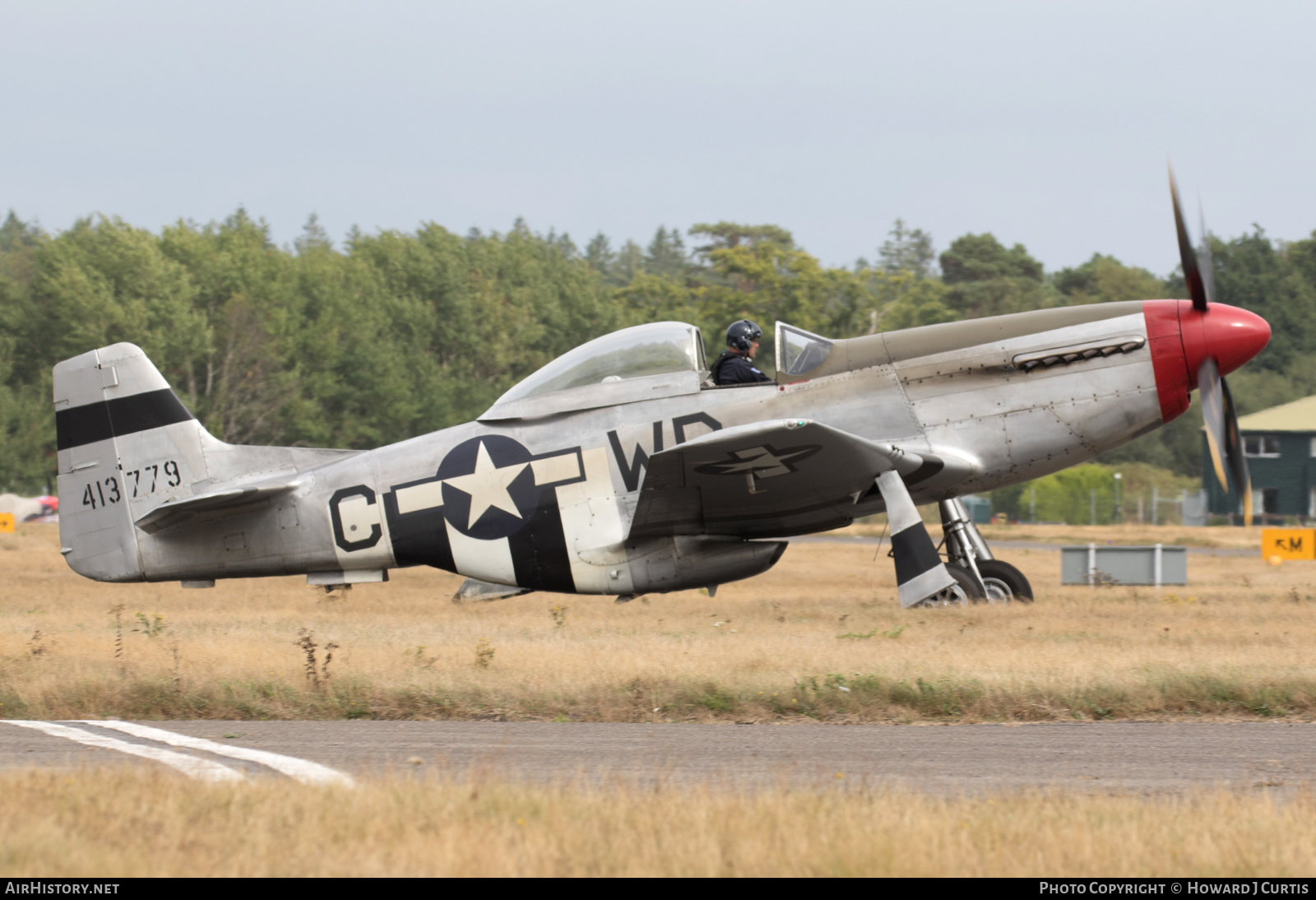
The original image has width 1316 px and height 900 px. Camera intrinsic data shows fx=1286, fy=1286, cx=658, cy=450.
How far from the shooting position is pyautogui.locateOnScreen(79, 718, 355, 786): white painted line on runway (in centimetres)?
568

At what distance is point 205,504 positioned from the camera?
38.8 feet

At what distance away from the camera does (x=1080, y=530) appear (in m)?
41.1

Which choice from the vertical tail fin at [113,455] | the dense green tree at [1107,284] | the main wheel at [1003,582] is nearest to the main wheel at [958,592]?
the main wheel at [1003,582]

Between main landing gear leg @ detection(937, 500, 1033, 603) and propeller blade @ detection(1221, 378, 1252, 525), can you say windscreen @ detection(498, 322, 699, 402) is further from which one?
propeller blade @ detection(1221, 378, 1252, 525)

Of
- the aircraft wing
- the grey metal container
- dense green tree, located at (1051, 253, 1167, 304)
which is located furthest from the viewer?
dense green tree, located at (1051, 253, 1167, 304)

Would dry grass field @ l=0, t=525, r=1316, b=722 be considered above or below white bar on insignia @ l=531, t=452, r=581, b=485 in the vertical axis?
below

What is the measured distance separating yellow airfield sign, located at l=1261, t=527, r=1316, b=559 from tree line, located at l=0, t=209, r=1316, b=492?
2381 centimetres

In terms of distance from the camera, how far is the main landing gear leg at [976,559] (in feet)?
42.1

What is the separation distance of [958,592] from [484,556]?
433 cm

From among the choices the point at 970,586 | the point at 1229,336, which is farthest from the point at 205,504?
the point at 1229,336

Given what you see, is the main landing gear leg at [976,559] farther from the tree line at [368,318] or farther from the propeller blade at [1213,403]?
the tree line at [368,318]

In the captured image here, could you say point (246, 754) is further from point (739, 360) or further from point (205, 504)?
point (739, 360)

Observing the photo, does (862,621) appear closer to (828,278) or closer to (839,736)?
(839,736)

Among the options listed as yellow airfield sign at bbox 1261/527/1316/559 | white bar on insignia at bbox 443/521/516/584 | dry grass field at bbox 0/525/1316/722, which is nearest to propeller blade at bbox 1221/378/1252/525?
dry grass field at bbox 0/525/1316/722
